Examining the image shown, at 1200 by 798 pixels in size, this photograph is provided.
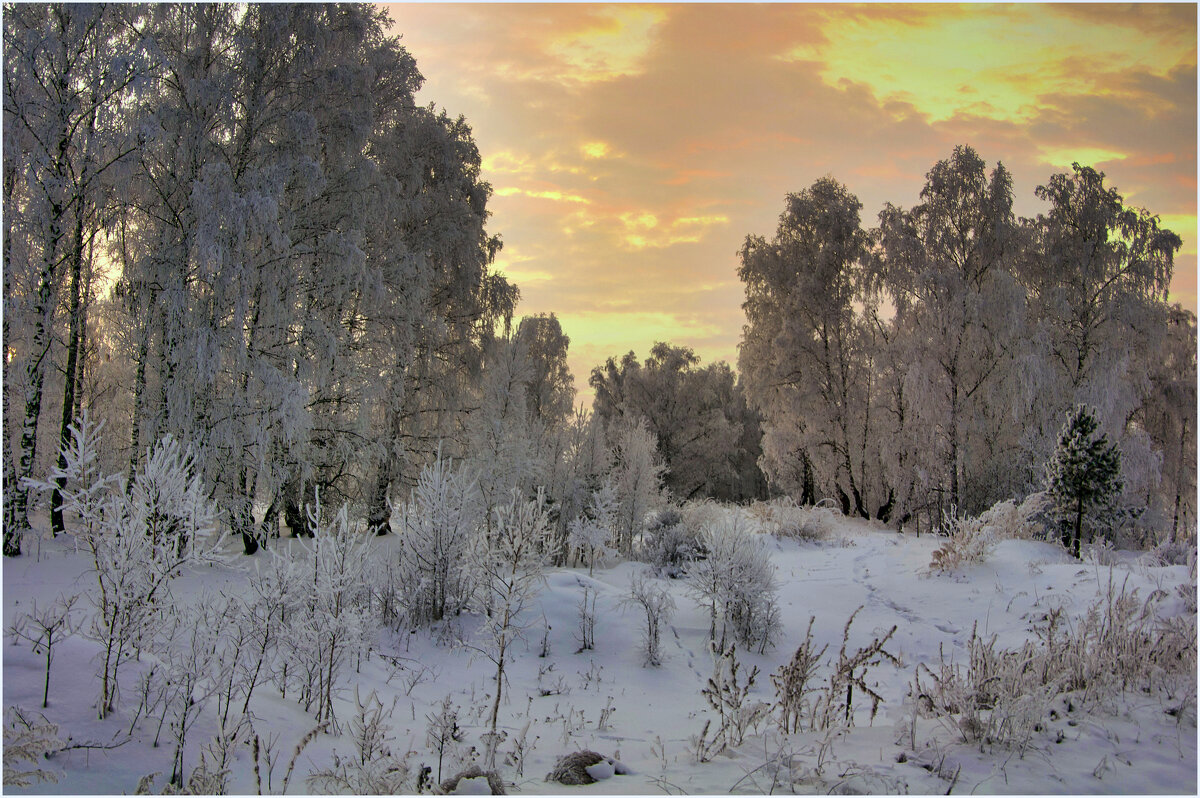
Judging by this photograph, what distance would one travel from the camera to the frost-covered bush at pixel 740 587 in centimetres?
770

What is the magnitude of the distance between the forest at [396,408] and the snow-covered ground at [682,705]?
0.31 ft

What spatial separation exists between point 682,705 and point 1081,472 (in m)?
8.55

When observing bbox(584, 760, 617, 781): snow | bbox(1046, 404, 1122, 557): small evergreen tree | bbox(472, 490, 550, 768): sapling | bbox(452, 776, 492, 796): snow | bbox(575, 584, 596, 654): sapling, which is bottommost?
bbox(575, 584, 596, 654): sapling

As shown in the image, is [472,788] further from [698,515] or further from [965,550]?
Answer: [698,515]

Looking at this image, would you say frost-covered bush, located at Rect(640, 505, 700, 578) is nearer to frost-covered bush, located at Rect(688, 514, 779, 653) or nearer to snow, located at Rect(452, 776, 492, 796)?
frost-covered bush, located at Rect(688, 514, 779, 653)

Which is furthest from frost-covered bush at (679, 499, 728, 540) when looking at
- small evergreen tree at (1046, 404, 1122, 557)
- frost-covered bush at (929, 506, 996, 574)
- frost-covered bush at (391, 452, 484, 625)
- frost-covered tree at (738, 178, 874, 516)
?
frost-covered bush at (391, 452, 484, 625)

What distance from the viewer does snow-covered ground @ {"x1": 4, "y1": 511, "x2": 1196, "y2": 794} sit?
336 cm

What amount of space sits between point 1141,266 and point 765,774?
783 inches

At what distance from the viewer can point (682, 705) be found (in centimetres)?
583

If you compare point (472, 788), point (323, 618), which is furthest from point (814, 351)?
point (472, 788)

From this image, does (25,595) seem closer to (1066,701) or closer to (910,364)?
(1066,701)

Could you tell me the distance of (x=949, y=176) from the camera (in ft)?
59.1

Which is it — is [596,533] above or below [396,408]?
below

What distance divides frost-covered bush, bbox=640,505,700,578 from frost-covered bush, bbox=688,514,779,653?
3.71m
